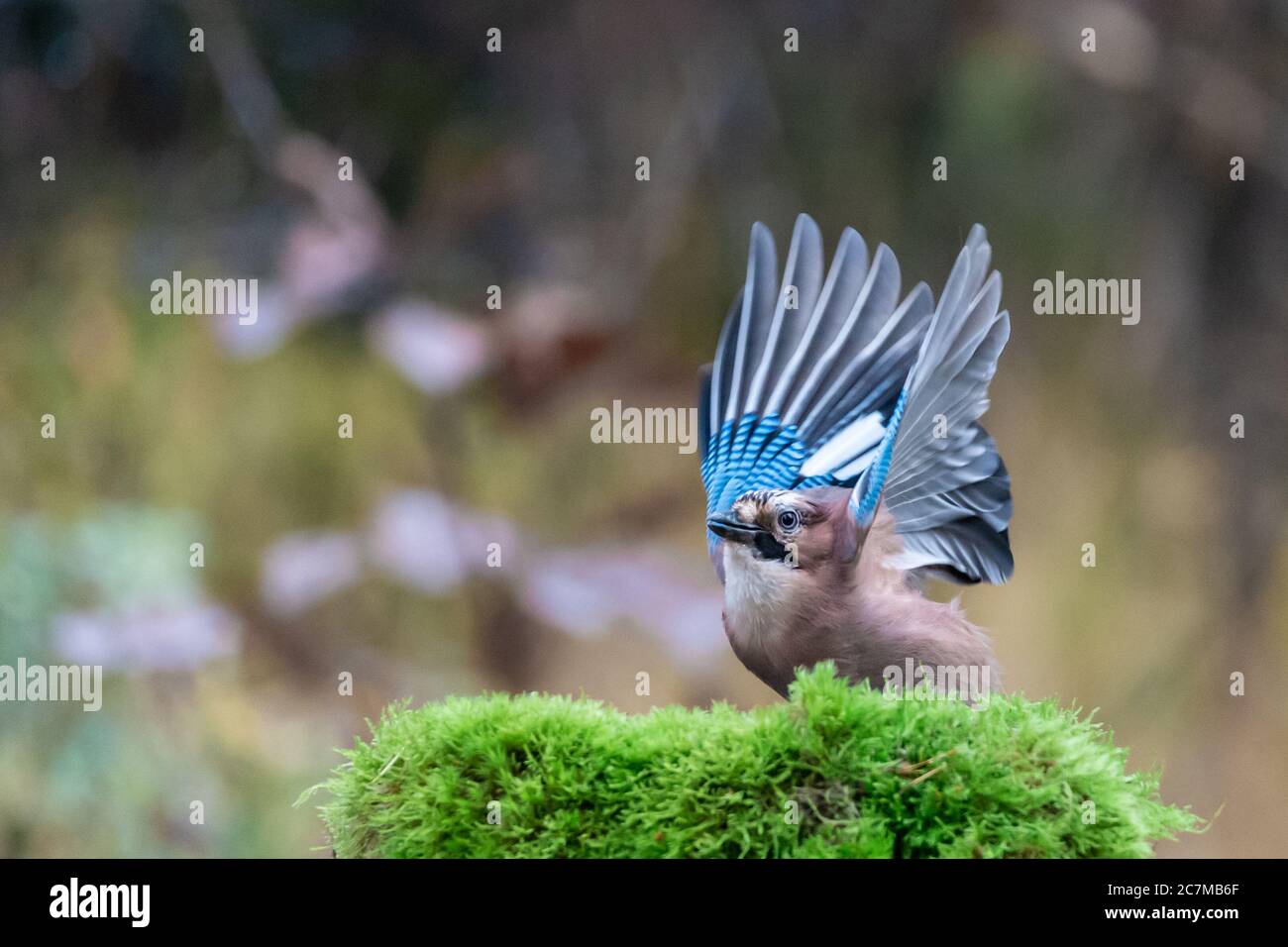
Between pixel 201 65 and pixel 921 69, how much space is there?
199 centimetres

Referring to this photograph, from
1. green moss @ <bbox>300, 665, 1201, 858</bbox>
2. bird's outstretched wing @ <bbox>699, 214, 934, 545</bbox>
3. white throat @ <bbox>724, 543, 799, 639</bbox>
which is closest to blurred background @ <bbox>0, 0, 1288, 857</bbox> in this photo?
bird's outstretched wing @ <bbox>699, 214, 934, 545</bbox>

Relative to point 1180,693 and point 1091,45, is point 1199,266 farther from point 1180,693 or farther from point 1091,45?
point 1180,693

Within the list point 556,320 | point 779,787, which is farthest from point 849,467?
point 556,320

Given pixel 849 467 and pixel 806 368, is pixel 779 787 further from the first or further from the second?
pixel 806 368

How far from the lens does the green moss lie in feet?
4.03

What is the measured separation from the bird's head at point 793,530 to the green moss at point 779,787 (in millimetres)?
339

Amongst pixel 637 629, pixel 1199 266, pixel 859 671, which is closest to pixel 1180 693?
pixel 1199 266

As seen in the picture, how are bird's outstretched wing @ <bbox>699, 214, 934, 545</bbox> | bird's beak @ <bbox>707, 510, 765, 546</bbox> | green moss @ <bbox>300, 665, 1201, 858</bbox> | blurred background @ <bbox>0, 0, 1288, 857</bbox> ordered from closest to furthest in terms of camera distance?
green moss @ <bbox>300, 665, 1201, 858</bbox> < bird's beak @ <bbox>707, 510, 765, 546</bbox> < bird's outstretched wing @ <bbox>699, 214, 934, 545</bbox> < blurred background @ <bbox>0, 0, 1288, 857</bbox>

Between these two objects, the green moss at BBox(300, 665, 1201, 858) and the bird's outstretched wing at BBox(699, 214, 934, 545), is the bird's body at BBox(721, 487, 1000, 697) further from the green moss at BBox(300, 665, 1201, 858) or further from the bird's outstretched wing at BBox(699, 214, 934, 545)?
the green moss at BBox(300, 665, 1201, 858)

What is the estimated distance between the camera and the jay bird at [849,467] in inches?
65.4

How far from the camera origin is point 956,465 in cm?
186

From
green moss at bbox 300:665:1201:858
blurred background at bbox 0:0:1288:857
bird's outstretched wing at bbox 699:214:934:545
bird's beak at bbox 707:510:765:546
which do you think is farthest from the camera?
blurred background at bbox 0:0:1288:857

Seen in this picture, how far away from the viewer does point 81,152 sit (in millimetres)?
3371

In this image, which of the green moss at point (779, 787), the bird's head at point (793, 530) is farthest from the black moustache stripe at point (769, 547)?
the green moss at point (779, 787)
